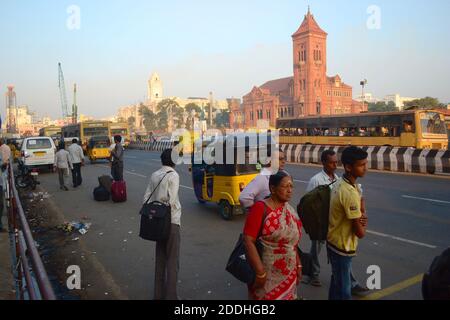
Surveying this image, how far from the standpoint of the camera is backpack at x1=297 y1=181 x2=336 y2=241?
3.78m

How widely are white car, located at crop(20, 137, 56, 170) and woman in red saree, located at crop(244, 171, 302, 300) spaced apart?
1730cm

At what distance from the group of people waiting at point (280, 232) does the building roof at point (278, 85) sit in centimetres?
10836

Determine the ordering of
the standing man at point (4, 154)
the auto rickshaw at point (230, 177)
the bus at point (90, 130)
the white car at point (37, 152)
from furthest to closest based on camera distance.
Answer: the bus at point (90, 130)
the white car at point (37, 152)
the standing man at point (4, 154)
the auto rickshaw at point (230, 177)

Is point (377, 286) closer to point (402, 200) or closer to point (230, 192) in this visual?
point (230, 192)

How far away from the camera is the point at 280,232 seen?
3.07m

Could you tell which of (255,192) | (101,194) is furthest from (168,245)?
(101,194)

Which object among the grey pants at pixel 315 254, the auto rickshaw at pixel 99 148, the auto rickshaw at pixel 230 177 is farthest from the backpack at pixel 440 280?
the auto rickshaw at pixel 99 148

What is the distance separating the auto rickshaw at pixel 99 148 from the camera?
25.2 m

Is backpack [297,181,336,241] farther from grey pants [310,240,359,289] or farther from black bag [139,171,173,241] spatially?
black bag [139,171,173,241]

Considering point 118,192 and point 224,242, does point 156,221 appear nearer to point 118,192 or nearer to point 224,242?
point 224,242

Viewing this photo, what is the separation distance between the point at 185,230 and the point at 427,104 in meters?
82.1

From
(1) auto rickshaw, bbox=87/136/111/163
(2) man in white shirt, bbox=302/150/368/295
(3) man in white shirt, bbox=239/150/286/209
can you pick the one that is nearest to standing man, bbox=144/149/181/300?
(3) man in white shirt, bbox=239/150/286/209

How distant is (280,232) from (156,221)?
1.73 metres

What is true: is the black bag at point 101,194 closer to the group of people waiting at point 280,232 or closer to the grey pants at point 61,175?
the grey pants at point 61,175
